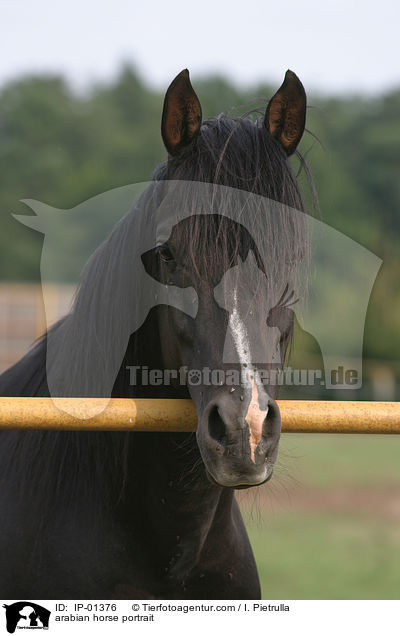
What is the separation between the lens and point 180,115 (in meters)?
2.38

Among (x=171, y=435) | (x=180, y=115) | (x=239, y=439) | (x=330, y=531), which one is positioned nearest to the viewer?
(x=239, y=439)

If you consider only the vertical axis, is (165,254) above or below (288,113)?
below

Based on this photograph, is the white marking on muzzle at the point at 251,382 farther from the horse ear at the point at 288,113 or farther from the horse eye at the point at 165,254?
the horse ear at the point at 288,113

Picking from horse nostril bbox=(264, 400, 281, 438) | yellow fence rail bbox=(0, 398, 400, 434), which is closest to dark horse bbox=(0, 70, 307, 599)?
horse nostril bbox=(264, 400, 281, 438)

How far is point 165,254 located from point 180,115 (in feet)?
1.57

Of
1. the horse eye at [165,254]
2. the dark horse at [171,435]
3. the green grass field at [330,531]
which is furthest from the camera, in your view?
the green grass field at [330,531]

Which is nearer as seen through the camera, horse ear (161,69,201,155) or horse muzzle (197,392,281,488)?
horse muzzle (197,392,281,488)

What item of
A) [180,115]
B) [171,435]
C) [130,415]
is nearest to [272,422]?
[130,415]

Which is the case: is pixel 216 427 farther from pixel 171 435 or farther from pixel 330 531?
pixel 330 531

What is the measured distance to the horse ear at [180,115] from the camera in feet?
7.62

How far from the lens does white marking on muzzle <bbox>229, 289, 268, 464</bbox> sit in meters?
1.92
